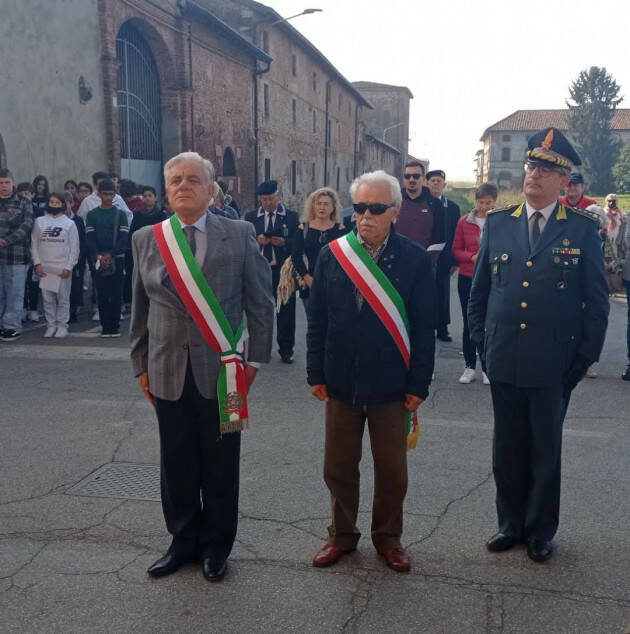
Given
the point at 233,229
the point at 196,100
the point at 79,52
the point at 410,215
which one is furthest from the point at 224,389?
the point at 196,100

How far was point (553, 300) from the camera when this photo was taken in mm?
3520

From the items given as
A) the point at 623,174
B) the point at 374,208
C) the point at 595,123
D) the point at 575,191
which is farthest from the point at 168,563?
the point at 595,123

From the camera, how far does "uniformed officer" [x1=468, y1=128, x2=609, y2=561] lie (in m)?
3.52

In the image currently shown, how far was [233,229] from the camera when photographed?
3.39 metres

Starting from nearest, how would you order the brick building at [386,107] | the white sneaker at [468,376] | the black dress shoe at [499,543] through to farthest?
the black dress shoe at [499,543] → the white sneaker at [468,376] → the brick building at [386,107]

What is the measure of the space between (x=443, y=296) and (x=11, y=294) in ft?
16.8

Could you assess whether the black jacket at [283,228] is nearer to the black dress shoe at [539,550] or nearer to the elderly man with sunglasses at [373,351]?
the elderly man with sunglasses at [373,351]

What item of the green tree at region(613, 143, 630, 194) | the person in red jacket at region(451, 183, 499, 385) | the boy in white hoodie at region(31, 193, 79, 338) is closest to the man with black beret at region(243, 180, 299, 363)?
the person in red jacket at region(451, 183, 499, 385)

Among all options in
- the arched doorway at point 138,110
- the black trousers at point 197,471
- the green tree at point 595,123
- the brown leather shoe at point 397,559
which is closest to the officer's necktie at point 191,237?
the black trousers at point 197,471

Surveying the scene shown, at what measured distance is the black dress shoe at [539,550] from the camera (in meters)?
3.57

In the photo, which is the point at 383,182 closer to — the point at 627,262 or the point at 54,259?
the point at 627,262

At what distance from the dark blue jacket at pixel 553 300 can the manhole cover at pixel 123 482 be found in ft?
7.27

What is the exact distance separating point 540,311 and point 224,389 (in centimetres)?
154

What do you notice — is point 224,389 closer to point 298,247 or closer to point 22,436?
point 22,436
